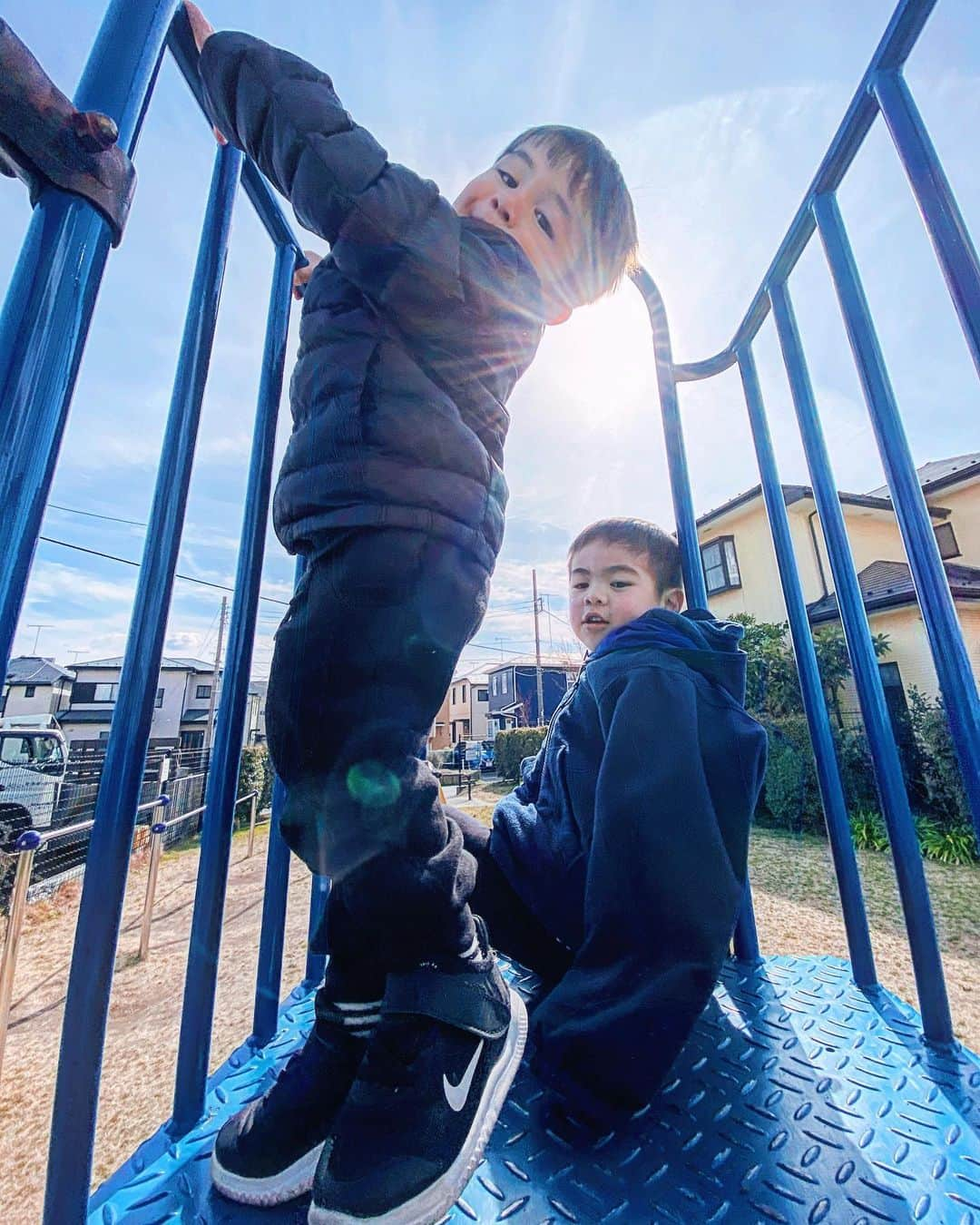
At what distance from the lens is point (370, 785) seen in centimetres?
58

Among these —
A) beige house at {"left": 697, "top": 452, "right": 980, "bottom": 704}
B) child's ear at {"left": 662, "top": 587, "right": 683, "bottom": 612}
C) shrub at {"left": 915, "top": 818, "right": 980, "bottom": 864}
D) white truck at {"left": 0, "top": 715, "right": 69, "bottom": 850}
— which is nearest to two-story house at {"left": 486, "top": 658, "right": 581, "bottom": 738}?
beige house at {"left": 697, "top": 452, "right": 980, "bottom": 704}

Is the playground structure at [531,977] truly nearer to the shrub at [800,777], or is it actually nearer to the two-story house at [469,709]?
the shrub at [800,777]

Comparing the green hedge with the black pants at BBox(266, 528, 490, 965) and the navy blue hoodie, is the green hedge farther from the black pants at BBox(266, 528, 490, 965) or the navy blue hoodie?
the black pants at BBox(266, 528, 490, 965)

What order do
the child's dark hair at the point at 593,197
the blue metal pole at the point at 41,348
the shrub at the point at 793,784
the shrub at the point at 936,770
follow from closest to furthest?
the blue metal pole at the point at 41,348 < the child's dark hair at the point at 593,197 < the shrub at the point at 936,770 < the shrub at the point at 793,784

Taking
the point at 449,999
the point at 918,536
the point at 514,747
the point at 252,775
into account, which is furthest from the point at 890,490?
the point at 514,747

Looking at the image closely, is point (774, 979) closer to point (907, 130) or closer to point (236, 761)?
point (236, 761)

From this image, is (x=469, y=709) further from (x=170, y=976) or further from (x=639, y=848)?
(x=639, y=848)

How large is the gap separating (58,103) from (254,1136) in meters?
0.86

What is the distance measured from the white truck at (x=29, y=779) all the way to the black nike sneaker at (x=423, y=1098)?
6.02 metres

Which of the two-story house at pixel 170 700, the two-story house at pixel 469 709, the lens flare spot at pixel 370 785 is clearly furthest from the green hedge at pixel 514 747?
the two-story house at pixel 469 709

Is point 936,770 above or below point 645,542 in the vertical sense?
below

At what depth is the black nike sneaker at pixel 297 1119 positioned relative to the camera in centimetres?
51

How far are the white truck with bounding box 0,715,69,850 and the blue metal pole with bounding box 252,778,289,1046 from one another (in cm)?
560

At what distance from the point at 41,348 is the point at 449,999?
68 cm
